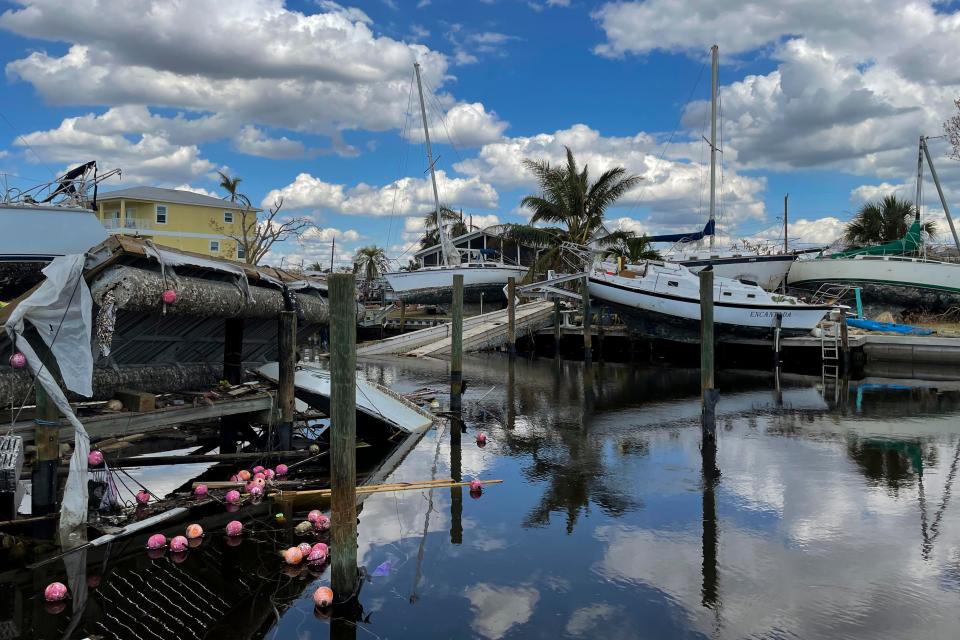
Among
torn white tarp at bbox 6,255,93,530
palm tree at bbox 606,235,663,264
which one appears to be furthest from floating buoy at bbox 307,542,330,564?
palm tree at bbox 606,235,663,264

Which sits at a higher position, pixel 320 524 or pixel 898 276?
pixel 898 276

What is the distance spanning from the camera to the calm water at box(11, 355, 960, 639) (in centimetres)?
728

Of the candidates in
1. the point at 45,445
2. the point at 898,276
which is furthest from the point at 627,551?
the point at 898,276

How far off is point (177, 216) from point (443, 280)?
18.4m

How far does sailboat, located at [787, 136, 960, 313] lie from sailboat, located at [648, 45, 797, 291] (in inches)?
68.5

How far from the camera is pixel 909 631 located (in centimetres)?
699

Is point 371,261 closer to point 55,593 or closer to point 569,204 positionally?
point 569,204

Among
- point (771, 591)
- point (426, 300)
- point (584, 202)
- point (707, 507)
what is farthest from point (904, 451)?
point (426, 300)

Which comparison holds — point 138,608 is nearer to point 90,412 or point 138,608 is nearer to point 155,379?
point 90,412

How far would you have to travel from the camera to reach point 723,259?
37.9 metres

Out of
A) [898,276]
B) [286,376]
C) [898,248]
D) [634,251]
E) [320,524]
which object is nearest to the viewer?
[320,524]

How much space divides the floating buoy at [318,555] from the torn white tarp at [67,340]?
2.81 metres

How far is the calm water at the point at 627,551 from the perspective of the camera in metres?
7.28

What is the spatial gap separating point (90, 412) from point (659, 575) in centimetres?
780
